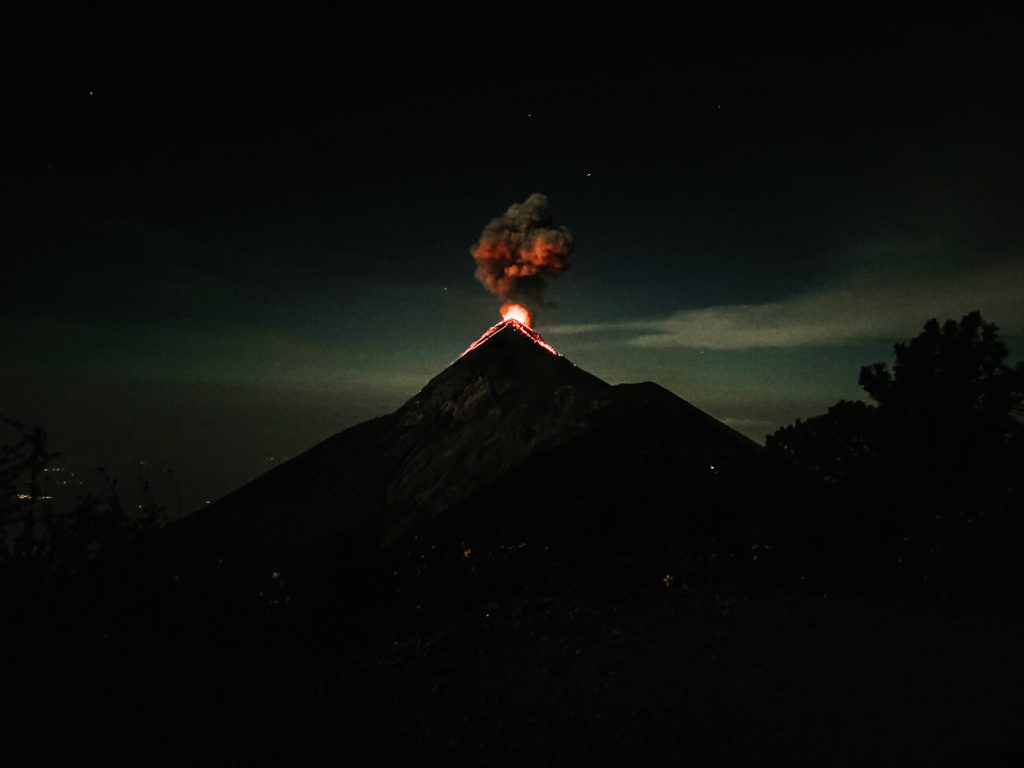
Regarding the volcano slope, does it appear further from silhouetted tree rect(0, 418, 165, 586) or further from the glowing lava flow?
the glowing lava flow

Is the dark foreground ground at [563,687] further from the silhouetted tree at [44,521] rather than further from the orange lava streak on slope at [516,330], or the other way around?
the orange lava streak on slope at [516,330]

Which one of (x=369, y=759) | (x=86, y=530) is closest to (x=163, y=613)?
(x=86, y=530)

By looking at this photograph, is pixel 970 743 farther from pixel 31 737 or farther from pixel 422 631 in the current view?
pixel 31 737

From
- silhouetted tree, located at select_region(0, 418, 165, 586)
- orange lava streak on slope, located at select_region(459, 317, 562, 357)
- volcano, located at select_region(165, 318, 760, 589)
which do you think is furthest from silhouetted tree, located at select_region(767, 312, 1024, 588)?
orange lava streak on slope, located at select_region(459, 317, 562, 357)

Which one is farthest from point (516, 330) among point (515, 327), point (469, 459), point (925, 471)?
point (925, 471)

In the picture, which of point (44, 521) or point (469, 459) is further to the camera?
point (469, 459)

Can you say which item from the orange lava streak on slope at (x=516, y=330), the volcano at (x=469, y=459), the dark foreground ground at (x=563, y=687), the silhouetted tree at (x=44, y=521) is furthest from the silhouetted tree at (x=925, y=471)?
the orange lava streak on slope at (x=516, y=330)

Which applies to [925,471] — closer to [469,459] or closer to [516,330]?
[469,459]
